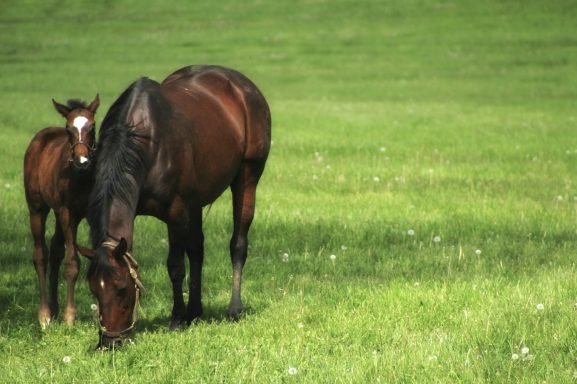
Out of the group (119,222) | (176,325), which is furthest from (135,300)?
(176,325)

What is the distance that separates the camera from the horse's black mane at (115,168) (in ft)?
23.9

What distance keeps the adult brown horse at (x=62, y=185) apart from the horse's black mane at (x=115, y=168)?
0.21 metres

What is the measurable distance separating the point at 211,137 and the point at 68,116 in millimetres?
1399

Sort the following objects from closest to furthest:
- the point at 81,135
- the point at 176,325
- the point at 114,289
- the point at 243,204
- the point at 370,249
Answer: the point at 114,289, the point at 81,135, the point at 176,325, the point at 243,204, the point at 370,249

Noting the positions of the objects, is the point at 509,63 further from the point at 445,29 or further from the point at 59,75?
the point at 59,75

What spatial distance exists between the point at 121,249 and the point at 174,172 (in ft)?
4.65

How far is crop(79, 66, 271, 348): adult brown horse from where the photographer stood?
698 centimetres

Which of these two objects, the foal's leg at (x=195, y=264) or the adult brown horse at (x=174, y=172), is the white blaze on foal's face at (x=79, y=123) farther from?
the foal's leg at (x=195, y=264)

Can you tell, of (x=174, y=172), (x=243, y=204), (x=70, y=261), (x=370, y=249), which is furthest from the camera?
(x=370, y=249)

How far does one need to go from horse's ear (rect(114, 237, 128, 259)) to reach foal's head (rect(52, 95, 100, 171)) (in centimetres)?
114

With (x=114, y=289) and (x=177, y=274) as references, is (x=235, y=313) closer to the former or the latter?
(x=177, y=274)

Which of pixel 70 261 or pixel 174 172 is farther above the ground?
pixel 174 172

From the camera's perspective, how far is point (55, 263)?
9.03 meters

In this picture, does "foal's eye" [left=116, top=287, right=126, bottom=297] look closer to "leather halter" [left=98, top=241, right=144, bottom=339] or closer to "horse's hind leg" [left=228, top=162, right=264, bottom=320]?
"leather halter" [left=98, top=241, right=144, bottom=339]
